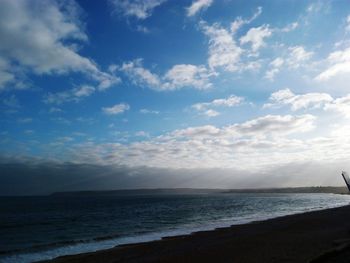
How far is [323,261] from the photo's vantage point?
36.3 feet

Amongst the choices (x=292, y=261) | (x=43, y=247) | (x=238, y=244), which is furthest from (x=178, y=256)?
(x=43, y=247)

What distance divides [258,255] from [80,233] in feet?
85.6

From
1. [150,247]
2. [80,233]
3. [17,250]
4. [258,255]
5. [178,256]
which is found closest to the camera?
[258,255]

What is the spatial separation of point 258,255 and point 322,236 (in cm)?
743

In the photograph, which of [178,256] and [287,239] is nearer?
[178,256]

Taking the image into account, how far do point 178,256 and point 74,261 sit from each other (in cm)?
609

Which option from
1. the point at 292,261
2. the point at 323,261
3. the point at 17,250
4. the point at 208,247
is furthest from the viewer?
the point at 17,250

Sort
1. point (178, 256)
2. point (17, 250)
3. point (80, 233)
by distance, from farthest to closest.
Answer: point (80, 233), point (17, 250), point (178, 256)

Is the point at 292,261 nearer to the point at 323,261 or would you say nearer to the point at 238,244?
the point at 323,261

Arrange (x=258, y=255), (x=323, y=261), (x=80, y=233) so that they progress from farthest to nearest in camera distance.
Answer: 1. (x=80, y=233)
2. (x=258, y=255)
3. (x=323, y=261)

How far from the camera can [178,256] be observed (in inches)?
773

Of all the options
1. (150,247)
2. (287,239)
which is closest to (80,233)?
(150,247)

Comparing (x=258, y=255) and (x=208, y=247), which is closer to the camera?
(x=258, y=255)

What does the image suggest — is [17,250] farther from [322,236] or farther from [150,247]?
[322,236]
